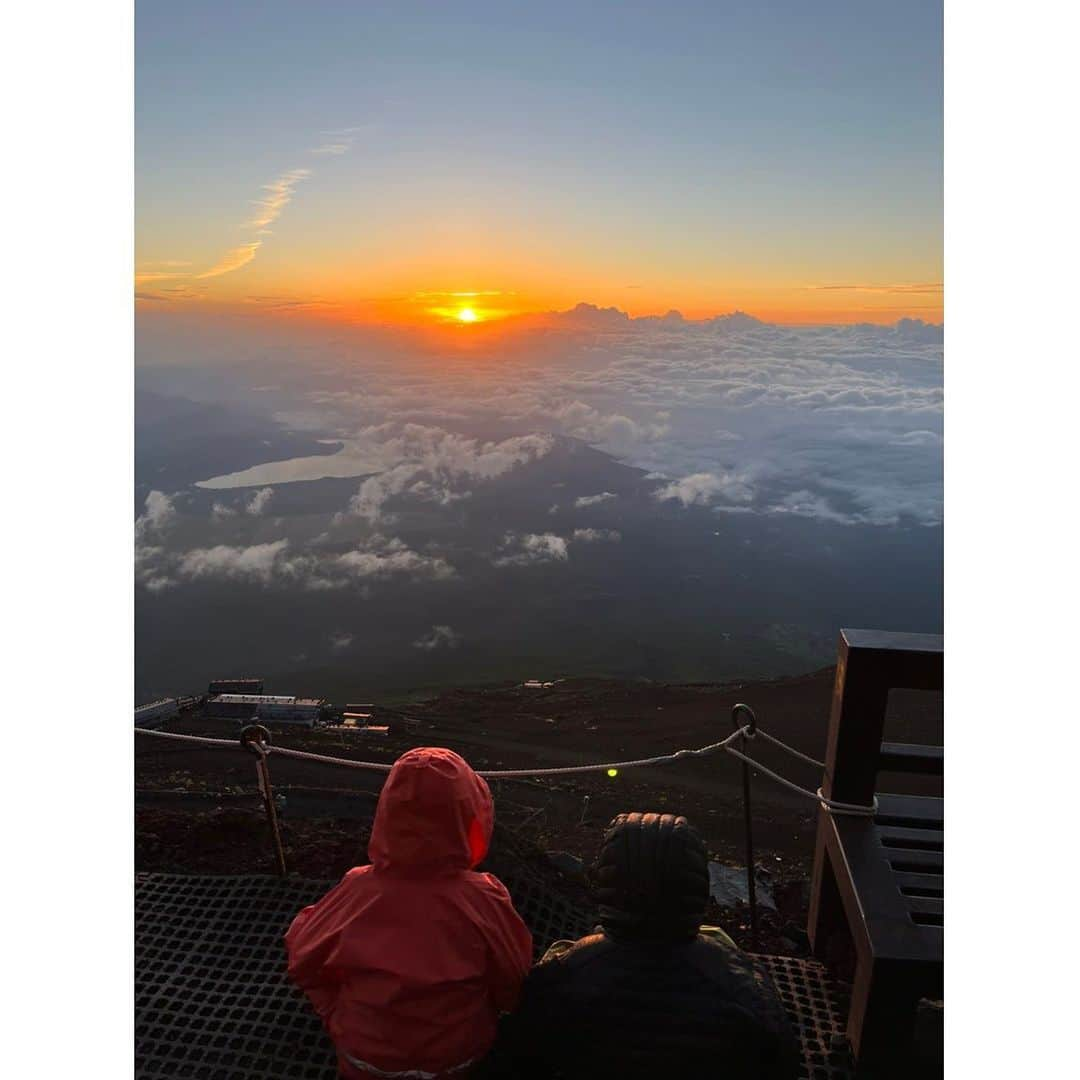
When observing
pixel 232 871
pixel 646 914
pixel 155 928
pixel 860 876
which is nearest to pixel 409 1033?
pixel 646 914

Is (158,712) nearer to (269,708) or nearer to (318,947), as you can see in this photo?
(269,708)

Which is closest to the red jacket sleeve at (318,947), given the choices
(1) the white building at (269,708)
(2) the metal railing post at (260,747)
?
(2) the metal railing post at (260,747)

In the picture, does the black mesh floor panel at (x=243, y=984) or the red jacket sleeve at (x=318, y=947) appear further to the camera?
the black mesh floor panel at (x=243, y=984)

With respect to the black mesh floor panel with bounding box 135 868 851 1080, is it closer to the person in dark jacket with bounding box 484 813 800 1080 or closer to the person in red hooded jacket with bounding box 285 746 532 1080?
the person in red hooded jacket with bounding box 285 746 532 1080

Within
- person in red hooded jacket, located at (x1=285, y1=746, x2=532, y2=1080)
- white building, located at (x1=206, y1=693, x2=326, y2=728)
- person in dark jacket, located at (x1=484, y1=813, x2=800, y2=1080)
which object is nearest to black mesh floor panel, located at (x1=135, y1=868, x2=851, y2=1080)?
person in red hooded jacket, located at (x1=285, y1=746, x2=532, y2=1080)

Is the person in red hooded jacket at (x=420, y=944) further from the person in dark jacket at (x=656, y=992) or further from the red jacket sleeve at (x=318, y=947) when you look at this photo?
the person in dark jacket at (x=656, y=992)

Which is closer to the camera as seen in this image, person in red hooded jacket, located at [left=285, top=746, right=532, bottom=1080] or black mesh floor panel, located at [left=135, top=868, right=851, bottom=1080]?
person in red hooded jacket, located at [left=285, top=746, right=532, bottom=1080]
